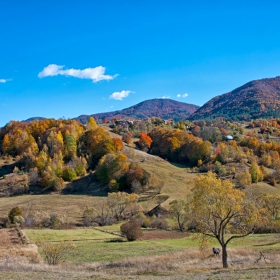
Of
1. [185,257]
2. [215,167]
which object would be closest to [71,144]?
[215,167]

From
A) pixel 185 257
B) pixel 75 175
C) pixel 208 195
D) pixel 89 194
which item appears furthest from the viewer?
pixel 75 175

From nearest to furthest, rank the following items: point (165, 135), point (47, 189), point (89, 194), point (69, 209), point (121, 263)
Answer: point (121, 263), point (69, 209), point (89, 194), point (47, 189), point (165, 135)

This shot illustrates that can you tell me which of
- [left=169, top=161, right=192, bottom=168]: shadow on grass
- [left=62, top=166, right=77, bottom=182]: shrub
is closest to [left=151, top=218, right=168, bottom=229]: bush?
[left=62, top=166, right=77, bottom=182]: shrub

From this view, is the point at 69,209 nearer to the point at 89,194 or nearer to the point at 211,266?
the point at 89,194

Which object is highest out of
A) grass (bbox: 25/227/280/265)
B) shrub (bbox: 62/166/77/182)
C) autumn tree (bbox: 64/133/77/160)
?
autumn tree (bbox: 64/133/77/160)

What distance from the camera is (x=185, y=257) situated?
104 feet

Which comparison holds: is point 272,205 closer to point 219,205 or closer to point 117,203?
point 219,205

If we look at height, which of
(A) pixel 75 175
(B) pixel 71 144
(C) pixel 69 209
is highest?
(B) pixel 71 144

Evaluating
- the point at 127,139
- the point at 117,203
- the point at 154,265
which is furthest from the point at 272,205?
the point at 127,139

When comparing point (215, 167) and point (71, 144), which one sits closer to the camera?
point (215, 167)

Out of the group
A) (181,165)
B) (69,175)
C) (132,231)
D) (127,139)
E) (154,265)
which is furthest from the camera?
(127,139)

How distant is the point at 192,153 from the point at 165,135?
82.3ft

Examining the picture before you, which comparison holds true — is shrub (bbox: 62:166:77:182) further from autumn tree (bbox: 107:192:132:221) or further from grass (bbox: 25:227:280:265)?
grass (bbox: 25:227:280:265)

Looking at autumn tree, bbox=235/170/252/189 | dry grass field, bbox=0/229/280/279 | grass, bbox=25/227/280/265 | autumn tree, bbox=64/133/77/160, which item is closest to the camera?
dry grass field, bbox=0/229/280/279
